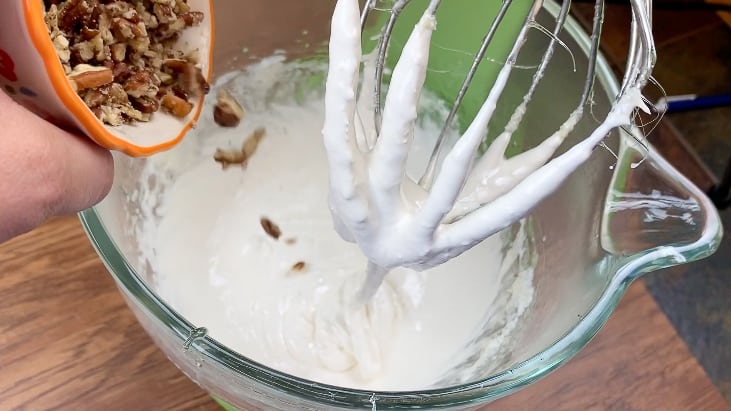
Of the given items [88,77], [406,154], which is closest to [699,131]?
[406,154]

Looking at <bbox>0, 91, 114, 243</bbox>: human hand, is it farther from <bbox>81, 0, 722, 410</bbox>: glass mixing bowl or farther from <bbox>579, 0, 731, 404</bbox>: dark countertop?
<bbox>579, 0, 731, 404</bbox>: dark countertop

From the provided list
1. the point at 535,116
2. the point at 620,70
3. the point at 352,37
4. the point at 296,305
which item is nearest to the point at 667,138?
the point at 620,70

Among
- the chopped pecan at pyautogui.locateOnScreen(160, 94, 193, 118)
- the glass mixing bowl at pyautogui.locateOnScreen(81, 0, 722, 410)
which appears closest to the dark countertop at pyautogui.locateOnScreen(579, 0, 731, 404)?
the glass mixing bowl at pyautogui.locateOnScreen(81, 0, 722, 410)

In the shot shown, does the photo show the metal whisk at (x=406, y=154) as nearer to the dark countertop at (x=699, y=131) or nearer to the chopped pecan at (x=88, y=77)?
the chopped pecan at (x=88, y=77)

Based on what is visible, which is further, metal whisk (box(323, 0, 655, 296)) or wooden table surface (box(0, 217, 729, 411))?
wooden table surface (box(0, 217, 729, 411))

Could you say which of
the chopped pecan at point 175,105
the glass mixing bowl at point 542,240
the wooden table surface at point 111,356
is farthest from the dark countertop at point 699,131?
the chopped pecan at point 175,105

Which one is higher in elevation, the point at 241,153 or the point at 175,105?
the point at 175,105

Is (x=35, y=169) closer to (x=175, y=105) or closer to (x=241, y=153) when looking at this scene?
(x=175, y=105)
